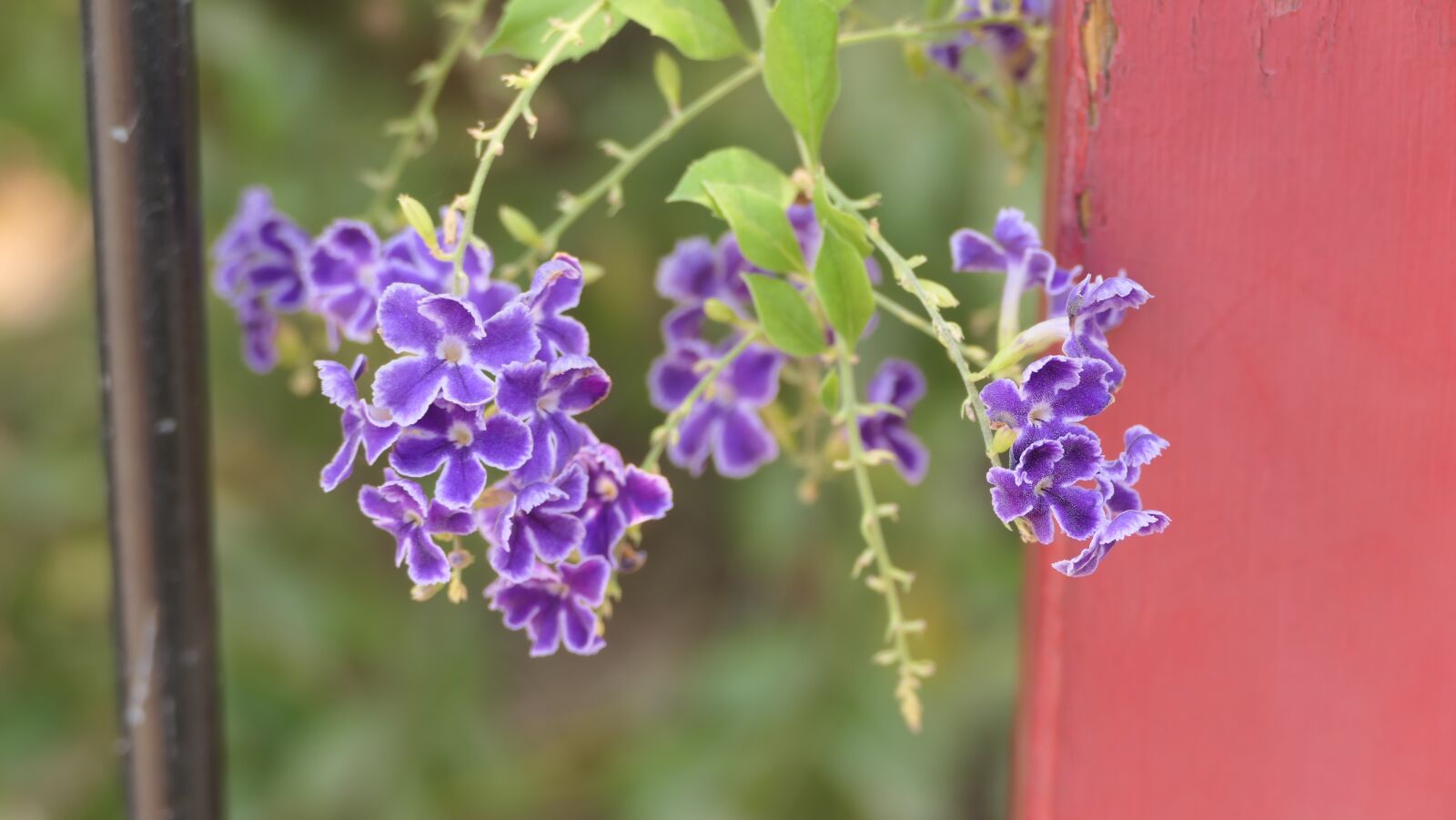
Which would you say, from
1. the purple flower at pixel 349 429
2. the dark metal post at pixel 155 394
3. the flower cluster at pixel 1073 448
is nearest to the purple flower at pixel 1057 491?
the flower cluster at pixel 1073 448

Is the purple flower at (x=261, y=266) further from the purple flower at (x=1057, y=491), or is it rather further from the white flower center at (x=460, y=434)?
the purple flower at (x=1057, y=491)

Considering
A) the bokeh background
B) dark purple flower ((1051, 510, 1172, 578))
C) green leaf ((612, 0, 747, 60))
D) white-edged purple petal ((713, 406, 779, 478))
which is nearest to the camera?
dark purple flower ((1051, 510, 1172, 578))

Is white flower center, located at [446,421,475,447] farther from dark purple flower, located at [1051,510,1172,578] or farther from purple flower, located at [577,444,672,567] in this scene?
dark purple flower, located at [1051,510,1172,578]

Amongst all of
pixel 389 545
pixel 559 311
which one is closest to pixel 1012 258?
pixel 559 311

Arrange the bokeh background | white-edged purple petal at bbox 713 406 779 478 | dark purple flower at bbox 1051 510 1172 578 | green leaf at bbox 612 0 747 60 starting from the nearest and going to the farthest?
dark purple flower at bbox 1051 510 1172 578 < green leaf at bbox 612 0 747 60 < white-edged purple petal at bbox 713 406 779 478 < the bokeh background

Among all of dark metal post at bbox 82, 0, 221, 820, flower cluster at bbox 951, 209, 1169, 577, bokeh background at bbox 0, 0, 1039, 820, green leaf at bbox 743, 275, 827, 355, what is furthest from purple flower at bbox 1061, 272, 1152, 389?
bokeh background at bbox 0, 0, 1039, 820

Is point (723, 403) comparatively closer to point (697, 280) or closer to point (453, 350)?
point (697, 280)
